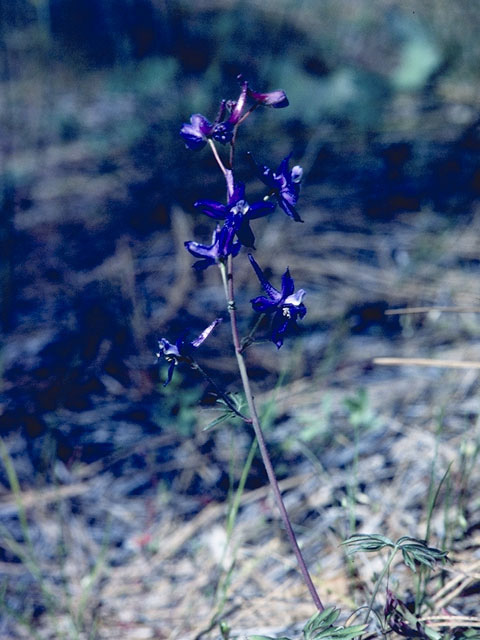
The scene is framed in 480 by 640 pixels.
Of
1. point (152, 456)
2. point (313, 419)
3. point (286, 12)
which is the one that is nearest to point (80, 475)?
point (152, 456)

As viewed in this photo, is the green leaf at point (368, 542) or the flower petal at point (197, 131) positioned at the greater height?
the flower petal at point (197, 131)

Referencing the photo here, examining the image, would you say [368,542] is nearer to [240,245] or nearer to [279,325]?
[279,325]

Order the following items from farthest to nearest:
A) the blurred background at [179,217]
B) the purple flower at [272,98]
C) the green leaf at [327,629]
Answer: the blurred background at [179,217] → the purple flower at [272,98] → the green leaf at [327,629]

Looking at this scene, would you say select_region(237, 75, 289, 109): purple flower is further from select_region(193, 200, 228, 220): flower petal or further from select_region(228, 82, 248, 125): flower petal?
select_region(193, 200, 228, 220): flower petal

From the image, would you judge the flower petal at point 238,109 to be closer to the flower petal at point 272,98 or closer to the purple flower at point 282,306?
the flower petal at point 272,98

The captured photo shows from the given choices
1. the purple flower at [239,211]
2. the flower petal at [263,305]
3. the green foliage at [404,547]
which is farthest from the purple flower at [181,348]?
the green foliage at [404,547]

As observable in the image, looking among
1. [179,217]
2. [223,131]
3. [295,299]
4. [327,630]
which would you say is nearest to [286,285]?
[295,299]
